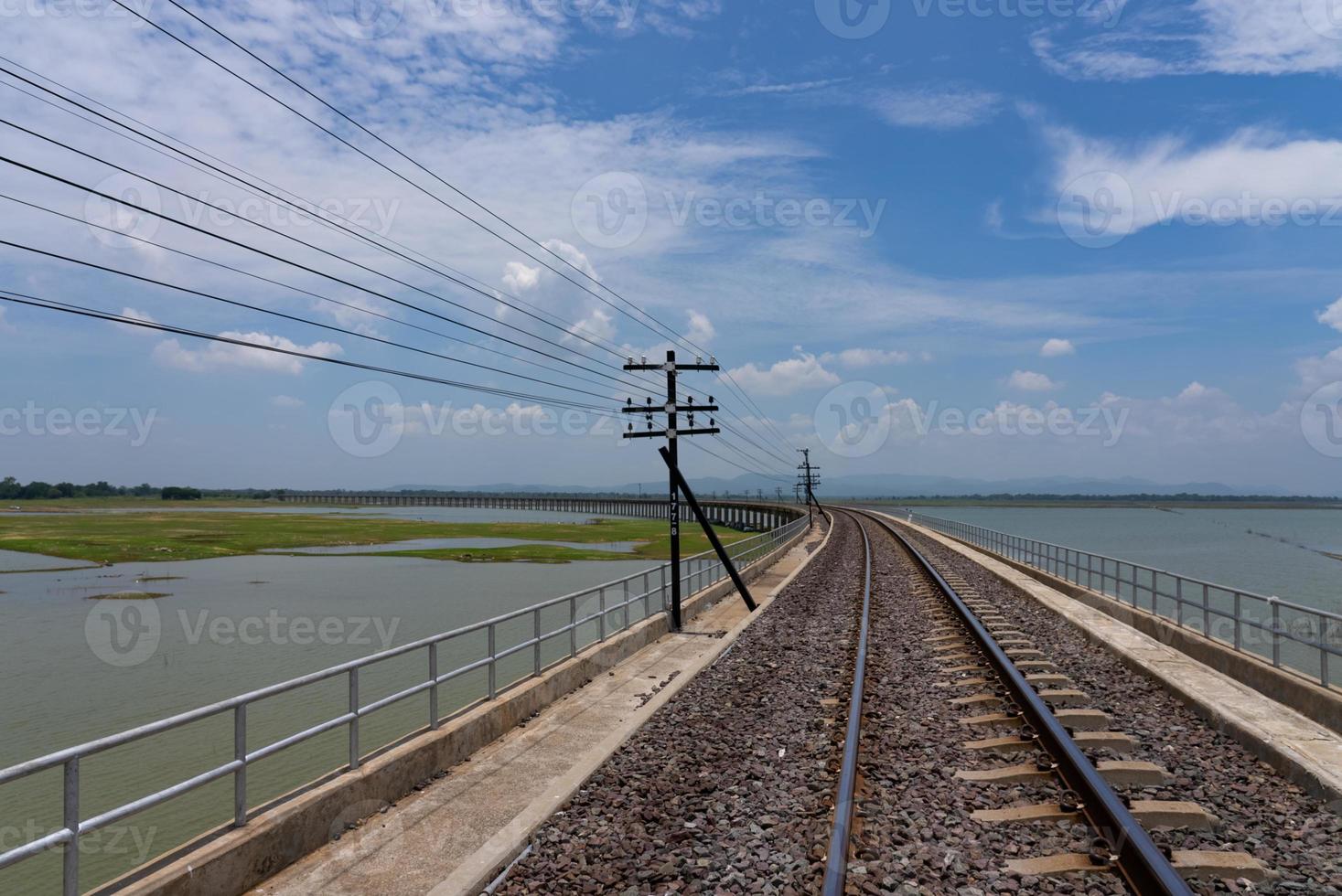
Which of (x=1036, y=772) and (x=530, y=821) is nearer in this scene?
(x=530, y=821)

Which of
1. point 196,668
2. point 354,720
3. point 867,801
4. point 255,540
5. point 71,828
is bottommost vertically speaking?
point 196,668

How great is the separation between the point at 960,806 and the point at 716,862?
2.40 m

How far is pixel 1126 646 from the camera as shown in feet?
50.3

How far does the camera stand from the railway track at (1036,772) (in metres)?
6.36

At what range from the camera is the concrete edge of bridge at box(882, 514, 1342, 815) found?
847 cm

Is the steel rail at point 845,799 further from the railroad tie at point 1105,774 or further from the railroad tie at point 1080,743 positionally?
the railroad tie at point 1080,743

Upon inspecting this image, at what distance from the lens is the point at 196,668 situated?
24.7 m

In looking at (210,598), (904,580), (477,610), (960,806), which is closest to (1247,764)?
(960,806)

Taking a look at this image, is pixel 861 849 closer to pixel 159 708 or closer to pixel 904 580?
pixel 159 708

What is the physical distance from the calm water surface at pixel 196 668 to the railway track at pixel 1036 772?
15.6ft

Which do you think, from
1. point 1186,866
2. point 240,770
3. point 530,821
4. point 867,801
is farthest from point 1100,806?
point 240,770

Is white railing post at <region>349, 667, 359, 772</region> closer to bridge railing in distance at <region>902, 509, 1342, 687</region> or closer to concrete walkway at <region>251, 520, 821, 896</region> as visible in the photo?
concrete walkway at <region>251, 520, 821, 896</region>

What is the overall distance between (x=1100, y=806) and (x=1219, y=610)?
1720cm

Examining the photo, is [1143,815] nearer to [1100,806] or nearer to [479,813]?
[1100,806]
